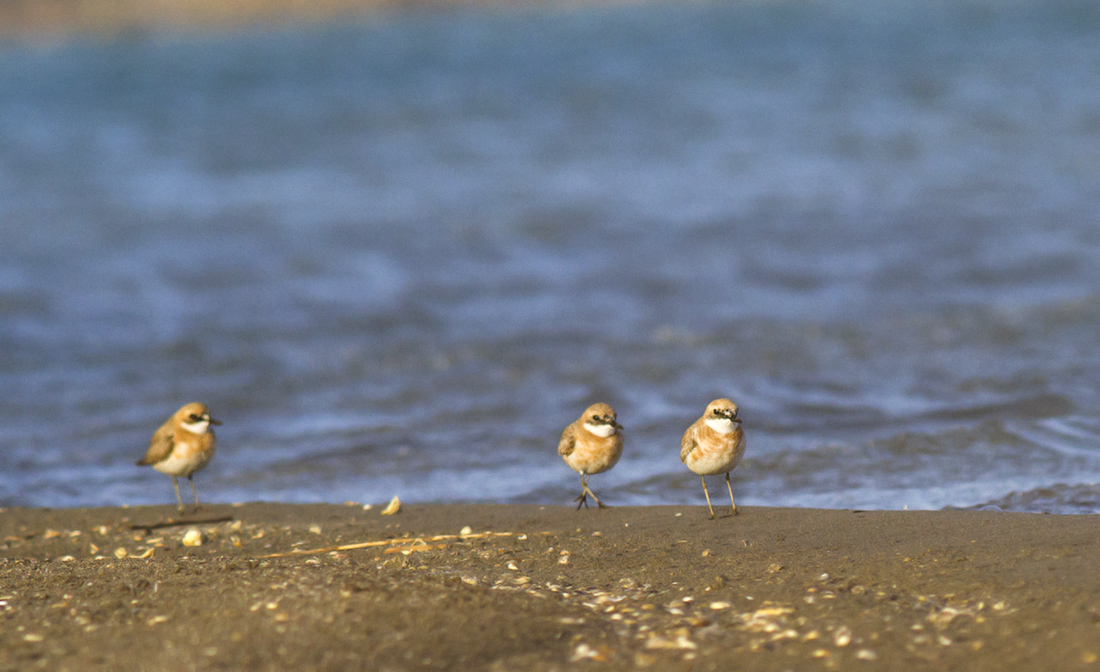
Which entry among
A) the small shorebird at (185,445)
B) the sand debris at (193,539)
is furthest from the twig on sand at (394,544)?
the small shorebird at (185,445)

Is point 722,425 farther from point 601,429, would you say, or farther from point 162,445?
point 162,445

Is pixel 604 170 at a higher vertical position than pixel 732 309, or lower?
higher

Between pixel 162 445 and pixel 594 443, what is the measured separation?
8.82 feet

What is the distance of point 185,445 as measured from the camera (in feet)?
23.2

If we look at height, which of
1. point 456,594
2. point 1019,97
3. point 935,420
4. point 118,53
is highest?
point 118,53

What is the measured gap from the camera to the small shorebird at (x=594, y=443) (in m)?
6.55

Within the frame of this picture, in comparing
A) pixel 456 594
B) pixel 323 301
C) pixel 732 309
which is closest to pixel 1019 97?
pixel 732 309

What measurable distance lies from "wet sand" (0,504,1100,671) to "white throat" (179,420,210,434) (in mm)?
912

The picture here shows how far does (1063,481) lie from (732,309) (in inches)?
208

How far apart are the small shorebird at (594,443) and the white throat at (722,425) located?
605mm

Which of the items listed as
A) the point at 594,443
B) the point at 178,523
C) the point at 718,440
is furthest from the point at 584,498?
the point at 178,523

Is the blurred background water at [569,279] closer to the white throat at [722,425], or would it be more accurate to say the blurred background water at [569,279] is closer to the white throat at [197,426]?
the white throat at [197,426]

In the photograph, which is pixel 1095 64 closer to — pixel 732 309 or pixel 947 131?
pixel 947 131

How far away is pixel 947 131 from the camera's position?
766 inches
